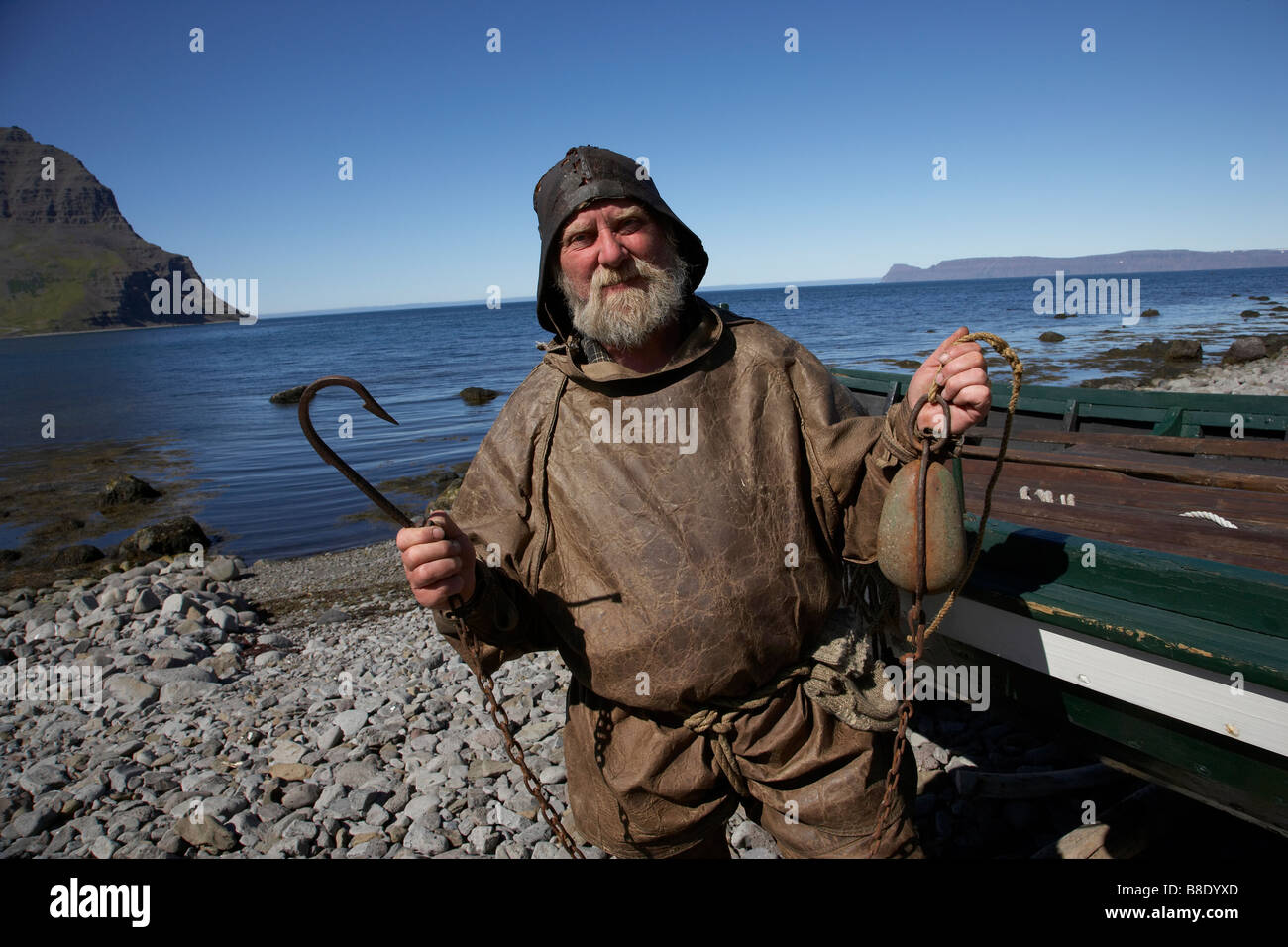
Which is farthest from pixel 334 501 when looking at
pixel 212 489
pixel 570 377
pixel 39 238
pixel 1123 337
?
pixel 39 238

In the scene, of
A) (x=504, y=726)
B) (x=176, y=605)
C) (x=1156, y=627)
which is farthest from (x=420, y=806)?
(x=176, y=605)

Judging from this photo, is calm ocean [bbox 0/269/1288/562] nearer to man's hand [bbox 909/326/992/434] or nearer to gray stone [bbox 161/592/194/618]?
gray stone [bbox 161/592/194/618]

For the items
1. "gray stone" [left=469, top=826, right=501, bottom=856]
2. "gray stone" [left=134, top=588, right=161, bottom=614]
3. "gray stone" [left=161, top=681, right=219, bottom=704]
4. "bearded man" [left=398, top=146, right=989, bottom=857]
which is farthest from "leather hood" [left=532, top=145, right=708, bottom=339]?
"gray stone" [left=134, top=588, right=161, bottom=614]

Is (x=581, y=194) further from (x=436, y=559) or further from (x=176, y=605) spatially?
(x=176, y=605)

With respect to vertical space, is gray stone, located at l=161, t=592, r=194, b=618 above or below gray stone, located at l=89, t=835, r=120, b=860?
above

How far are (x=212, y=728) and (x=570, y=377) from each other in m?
4.40

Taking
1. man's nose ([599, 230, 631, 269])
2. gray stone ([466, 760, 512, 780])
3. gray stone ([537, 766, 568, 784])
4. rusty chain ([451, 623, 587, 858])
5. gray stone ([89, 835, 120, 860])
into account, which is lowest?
gray stone ([89, 835, 120, 860])

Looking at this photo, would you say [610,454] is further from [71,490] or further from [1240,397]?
[71,490]

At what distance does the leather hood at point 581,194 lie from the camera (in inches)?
93.7

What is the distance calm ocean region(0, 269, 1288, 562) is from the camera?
13539mm

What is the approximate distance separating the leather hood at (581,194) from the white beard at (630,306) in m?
0.14

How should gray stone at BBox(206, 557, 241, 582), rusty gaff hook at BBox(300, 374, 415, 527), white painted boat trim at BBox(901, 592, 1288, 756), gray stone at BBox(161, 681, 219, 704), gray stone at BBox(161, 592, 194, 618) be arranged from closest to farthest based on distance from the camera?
1. rusty gaff hook at BBox(300, 374, 415, 527)
2. white painted boat trim at BBox(901, 592, 1288, 756)
3. gray stone at BBox(161, 681, 219, 704)
4. gray stone at BBox(161, 592, 194, 618)
5. gray stone at BBox(206, 557, 241, 582)

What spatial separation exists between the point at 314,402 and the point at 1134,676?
33.5 m

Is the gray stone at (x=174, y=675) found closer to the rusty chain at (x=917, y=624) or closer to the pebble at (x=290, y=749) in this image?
the pebble at (x=290, y=749)
